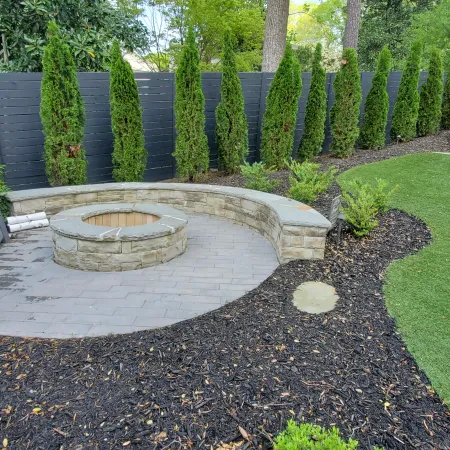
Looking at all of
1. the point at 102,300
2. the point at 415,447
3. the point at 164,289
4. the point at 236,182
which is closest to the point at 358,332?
the point at 415,447

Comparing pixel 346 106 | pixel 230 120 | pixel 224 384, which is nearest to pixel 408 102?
pixel 346 106

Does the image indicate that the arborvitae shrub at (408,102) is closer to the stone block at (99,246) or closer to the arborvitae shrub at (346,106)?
the arborvitae shrub at (346,106)

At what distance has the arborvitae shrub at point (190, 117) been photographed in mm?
6539

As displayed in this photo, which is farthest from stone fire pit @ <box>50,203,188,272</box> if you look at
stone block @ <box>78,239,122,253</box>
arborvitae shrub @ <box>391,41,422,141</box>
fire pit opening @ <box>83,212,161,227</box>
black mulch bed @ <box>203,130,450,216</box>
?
arborvitae shrub @ <box>391,41,422,141</box>

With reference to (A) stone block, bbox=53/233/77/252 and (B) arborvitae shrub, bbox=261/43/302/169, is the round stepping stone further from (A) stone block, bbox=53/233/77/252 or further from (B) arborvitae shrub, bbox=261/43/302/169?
(B) arborvitae shrub, bbox=261/43/302/169

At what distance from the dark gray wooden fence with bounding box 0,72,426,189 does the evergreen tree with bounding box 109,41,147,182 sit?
418mm

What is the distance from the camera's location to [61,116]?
5.88 meters

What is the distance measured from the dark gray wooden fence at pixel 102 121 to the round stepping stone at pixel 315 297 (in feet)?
15.1

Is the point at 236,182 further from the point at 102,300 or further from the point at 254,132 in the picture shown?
the point at 102,300

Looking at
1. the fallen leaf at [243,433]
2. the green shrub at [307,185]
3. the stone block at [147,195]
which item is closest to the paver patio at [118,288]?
the green shrub at [307,185]

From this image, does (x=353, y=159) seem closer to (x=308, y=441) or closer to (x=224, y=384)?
(x=224, y=384)

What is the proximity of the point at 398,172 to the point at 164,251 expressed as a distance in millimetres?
4886

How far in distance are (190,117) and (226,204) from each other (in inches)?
73.3

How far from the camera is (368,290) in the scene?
139 inches
